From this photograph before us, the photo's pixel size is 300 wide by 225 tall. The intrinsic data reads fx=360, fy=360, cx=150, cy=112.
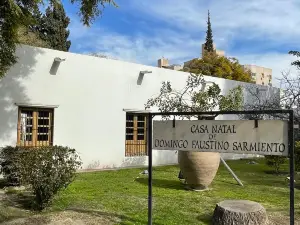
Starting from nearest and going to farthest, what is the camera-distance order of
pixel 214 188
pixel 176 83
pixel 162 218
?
pixel 162 218, pixel 214 188, pixel 176 83

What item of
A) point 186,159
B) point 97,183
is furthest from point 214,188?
point 97,183

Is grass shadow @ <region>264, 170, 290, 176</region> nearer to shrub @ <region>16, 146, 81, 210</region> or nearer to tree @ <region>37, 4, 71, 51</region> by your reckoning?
shrub @ <region>16, 146, 81, 210</region>

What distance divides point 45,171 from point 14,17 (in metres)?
3.81

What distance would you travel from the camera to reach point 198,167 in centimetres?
809

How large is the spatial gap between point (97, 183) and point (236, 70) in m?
23.0

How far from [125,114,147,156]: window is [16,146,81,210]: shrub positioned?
287 inches

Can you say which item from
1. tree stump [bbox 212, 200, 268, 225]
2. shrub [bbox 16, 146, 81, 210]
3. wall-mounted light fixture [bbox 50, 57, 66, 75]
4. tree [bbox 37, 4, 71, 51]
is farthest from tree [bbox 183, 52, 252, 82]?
tree stump [bbox 212, 200, 268, 225]

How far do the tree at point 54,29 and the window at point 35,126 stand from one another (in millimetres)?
13406

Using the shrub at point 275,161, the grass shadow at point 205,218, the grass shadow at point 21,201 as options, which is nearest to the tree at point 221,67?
the shrub at point 275,161

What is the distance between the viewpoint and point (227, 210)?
5359 mm

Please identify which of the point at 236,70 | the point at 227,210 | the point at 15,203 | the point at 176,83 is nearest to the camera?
the point at 227,210

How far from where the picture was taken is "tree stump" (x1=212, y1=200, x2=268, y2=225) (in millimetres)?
5230

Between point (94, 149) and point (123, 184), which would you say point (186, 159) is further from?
point (94, 149)

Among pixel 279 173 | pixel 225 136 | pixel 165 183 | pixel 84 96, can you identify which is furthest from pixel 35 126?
pixel 279 173
